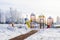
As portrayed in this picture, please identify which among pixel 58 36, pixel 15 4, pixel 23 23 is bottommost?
pixel 58 36

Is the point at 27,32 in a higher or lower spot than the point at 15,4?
lower

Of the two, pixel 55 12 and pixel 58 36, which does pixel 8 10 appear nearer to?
pixel 55 12

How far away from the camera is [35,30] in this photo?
2457mm

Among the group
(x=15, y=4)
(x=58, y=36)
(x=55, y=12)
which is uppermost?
(x=15, y=4)

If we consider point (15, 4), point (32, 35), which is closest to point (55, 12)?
point (32, 35)

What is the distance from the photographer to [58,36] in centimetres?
238

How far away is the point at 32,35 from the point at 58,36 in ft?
1.51

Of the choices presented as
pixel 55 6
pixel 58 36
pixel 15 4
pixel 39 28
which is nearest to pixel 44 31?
pixel 39 28

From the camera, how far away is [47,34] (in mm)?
2441

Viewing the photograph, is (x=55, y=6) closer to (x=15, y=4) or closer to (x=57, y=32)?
(x=57, y=32)

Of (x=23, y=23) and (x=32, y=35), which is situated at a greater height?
(x=23, y=23)

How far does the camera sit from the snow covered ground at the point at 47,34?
2393 mm

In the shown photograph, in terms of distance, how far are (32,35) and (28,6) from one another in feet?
1.74

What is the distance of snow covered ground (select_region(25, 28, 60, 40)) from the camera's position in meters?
2.39
